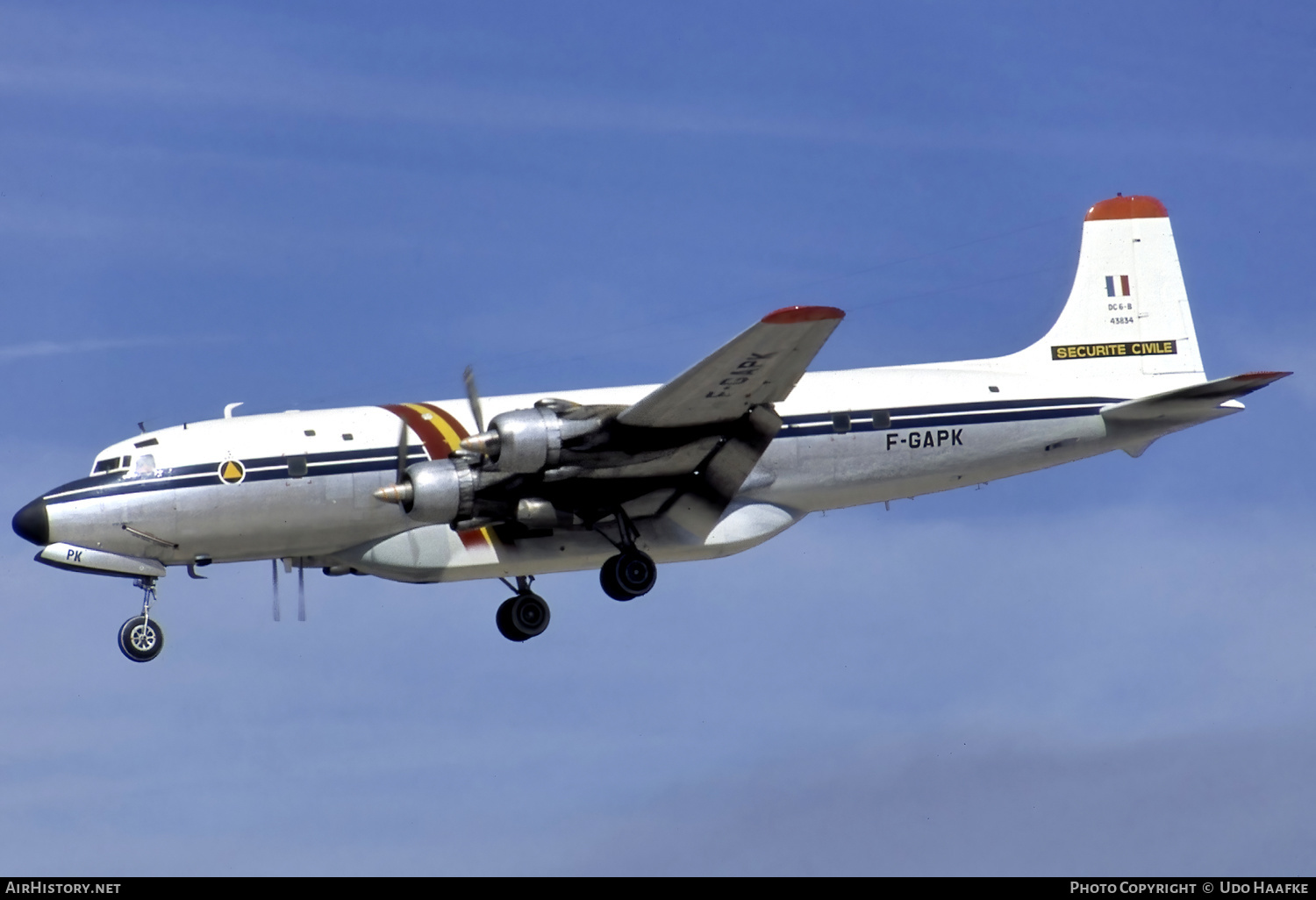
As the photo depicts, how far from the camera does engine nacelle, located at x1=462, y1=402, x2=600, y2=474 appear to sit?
86.4 feet

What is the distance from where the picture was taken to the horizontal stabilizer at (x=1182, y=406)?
30.8 meters

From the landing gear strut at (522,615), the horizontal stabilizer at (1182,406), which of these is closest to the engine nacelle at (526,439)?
the landing gear strut at (522,615)

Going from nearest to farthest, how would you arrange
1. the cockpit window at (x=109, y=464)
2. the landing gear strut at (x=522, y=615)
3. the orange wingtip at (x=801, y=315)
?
1. the orange wingtip at (x=801, y=315)
2. the cockpit window at (x=109, y=464)
3. the landing gear strut at (x=522, y=615)

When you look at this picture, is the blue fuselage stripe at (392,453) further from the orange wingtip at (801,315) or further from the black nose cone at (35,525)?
the orange wingtip at (801,315)

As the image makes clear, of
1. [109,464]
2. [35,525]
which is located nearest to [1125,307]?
[109,464]

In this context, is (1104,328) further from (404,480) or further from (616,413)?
(404,480)

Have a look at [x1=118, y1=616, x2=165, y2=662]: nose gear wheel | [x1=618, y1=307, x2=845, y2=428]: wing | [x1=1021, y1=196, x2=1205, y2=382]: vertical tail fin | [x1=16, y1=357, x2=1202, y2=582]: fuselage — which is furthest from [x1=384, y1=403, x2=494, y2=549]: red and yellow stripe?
[x1=1021, y1=196, x2=1205, y2=382]: vertical tail fin

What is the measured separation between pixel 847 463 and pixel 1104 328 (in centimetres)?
641

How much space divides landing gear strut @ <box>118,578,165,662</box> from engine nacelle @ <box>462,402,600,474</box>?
228 inches

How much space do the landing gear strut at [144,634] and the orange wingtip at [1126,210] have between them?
18.5 metres

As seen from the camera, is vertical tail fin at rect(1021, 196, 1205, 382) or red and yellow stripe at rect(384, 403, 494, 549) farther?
vertical tail fin at rect(1021, 196, 1205, 382)

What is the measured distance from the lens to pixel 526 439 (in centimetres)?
2633

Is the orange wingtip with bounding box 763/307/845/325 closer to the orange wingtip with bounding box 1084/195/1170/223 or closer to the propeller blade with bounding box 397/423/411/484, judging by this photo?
the propeller blade with bounding box 397/423/411/484
